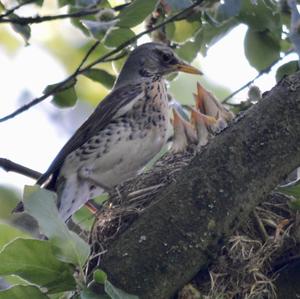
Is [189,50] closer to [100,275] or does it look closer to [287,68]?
[287,68]

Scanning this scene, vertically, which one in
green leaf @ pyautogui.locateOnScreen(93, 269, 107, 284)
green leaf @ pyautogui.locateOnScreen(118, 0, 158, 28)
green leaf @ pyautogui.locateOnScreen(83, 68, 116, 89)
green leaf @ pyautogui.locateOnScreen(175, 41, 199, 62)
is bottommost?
green leaf @ pyautogui.locateOnScreen(93, 269, 107, 284)

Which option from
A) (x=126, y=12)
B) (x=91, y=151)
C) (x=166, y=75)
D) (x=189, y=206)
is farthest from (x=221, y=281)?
(x=166, y=75)

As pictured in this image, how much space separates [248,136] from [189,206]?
1.09ft

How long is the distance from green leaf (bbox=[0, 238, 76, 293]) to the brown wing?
222 centimetres

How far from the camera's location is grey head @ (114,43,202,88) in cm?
535

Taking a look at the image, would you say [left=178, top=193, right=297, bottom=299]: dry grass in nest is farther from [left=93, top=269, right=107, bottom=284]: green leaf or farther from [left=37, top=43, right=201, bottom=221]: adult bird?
[left=37, top=43, right=201, bottom=221]: adult bird

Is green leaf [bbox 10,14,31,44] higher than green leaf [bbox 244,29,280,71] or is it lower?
higher

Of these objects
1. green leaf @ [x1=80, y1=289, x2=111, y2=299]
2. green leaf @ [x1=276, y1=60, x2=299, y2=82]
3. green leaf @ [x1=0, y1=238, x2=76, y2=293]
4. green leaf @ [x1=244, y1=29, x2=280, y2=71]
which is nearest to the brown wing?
green leaf @ [x1=244, y1=29, x2=280, y2=71]

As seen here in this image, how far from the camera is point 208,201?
293cm

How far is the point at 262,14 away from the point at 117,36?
2.26 ft

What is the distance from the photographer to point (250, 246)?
343 cm

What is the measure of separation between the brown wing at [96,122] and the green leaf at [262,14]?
52.7 inches

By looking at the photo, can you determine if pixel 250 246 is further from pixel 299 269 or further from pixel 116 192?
pixel 116 192

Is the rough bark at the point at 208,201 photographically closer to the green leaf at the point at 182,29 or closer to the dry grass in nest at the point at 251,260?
the dry grass in nest at the point at 251,260
